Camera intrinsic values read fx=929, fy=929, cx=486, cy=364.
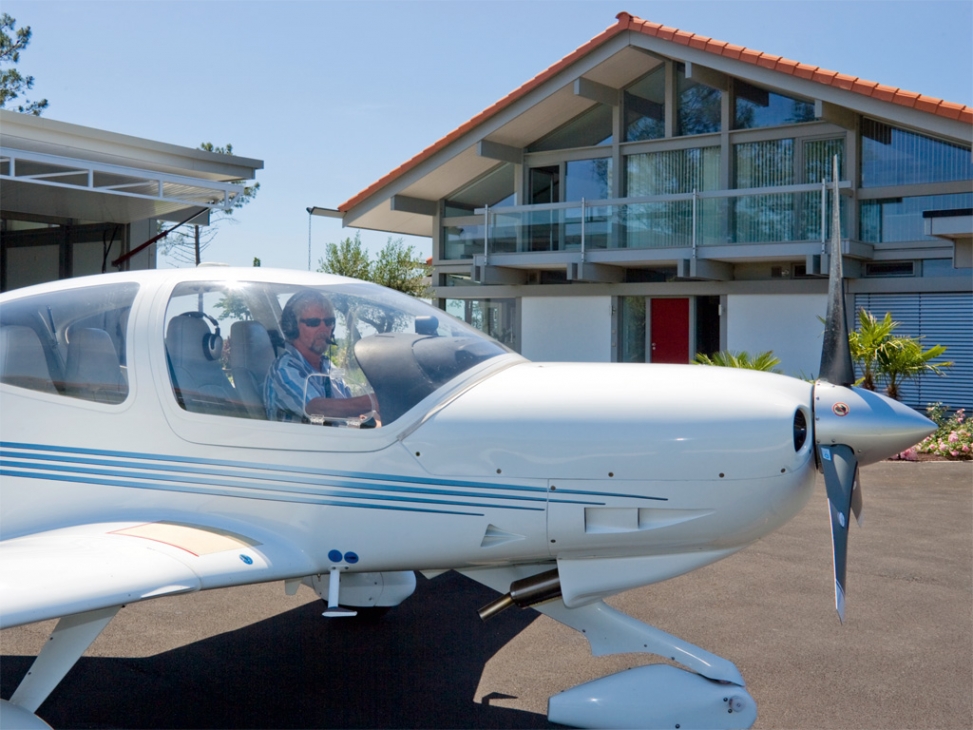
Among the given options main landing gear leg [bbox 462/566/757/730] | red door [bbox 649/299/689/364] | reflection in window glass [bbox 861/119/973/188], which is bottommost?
main landing gear leg [bbox 462/566/757/730]

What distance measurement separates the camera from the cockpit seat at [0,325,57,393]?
3.86 m

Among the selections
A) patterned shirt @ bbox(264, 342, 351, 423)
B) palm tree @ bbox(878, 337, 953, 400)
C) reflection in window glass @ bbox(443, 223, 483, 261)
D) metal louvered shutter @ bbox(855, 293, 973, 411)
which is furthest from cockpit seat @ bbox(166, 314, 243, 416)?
reflection in window glass @ bbox(443, 223, 483, 261)

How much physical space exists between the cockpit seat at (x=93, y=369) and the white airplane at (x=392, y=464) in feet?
0.04

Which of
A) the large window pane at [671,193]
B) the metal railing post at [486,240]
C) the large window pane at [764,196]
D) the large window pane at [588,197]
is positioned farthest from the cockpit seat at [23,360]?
the metal railing post at [486,240]

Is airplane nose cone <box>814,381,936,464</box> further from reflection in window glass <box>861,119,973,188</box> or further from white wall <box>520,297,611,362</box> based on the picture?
white wall <box>520,297,611,362</box>

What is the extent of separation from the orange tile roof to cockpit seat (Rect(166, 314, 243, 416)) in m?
12.9

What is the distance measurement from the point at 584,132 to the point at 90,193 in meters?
9.50

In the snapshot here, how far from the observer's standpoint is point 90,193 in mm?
13352

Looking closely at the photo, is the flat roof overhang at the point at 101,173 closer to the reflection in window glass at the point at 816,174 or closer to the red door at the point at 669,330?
the red door at the point at 669,330

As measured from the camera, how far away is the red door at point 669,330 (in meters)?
17.2

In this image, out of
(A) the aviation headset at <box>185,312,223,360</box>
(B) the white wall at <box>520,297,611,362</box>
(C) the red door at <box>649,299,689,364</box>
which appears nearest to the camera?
(A) the aviation headset at <box>185,312,223,360</box>

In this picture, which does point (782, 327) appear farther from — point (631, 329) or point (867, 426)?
point (867, 426)

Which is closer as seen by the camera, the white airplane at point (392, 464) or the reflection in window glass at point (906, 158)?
the white airplane at point (392, 464)

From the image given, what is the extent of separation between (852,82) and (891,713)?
1249 cm
